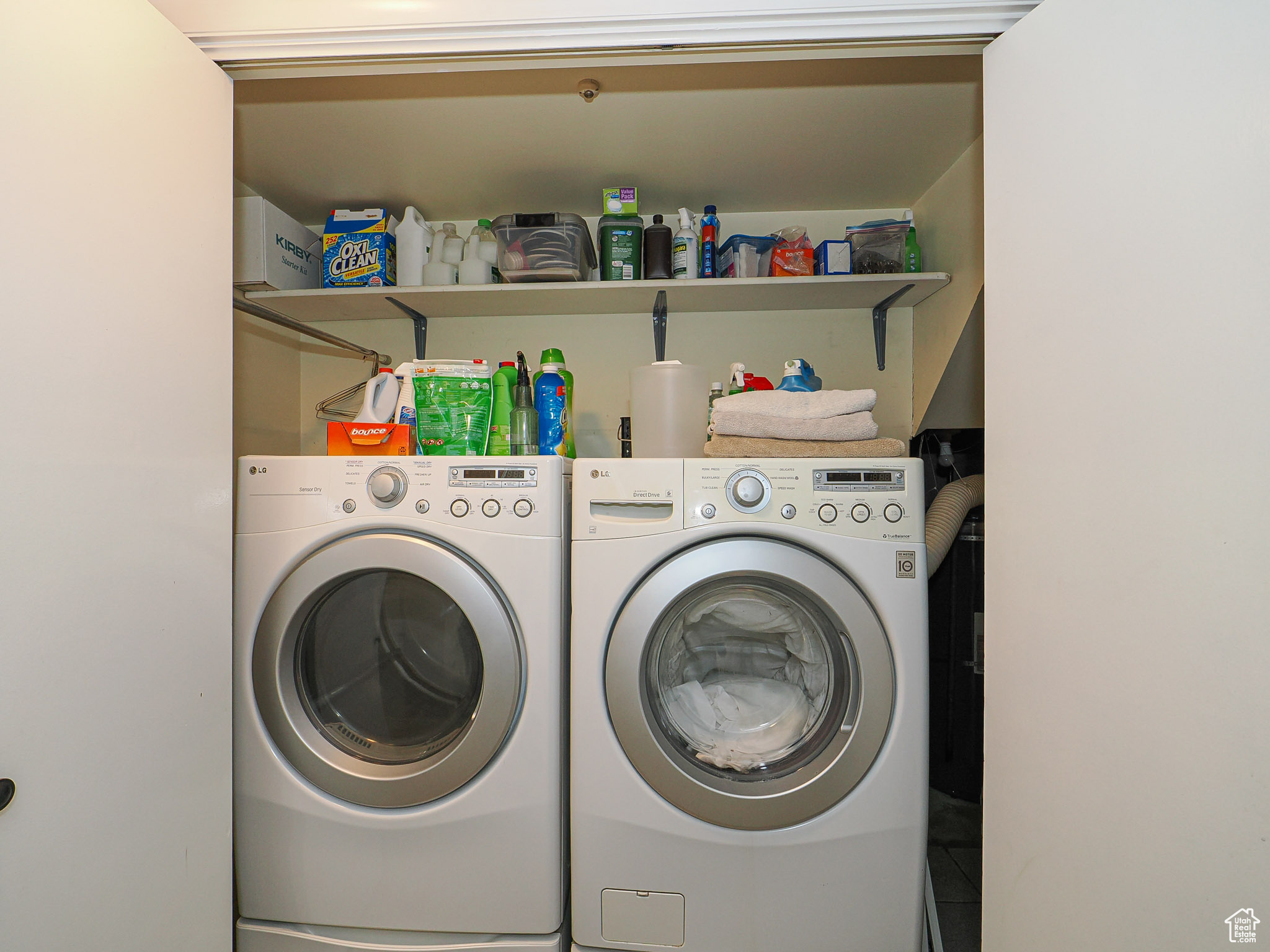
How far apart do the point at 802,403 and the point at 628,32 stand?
29.3 inches

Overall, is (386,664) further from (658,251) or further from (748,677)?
(658,251)

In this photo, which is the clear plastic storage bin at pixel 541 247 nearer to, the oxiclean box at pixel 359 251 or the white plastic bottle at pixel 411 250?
the white plastic bottle at pixel 411 250

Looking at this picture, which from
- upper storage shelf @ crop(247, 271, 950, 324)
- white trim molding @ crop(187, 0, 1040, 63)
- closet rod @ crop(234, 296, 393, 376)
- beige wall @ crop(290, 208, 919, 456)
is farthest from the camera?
beige wall @ crop(290, 208, 919, 456)

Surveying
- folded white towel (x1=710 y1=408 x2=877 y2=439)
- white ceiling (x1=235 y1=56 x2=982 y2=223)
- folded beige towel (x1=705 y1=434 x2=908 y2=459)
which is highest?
white ceiling (x1=235 y1=56 x2=982 y2=223)

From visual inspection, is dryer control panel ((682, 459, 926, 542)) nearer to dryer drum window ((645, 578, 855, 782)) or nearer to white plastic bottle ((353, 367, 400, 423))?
dryer drum window ((645, 578, 855, 782))

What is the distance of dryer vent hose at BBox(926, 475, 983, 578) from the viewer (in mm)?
1632

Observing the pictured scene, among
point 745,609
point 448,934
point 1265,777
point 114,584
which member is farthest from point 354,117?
point 1265,777

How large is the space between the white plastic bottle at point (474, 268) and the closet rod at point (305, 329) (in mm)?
428

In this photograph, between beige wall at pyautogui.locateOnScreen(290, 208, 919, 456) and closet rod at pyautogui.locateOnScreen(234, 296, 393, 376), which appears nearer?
closet rod at pyautogui.locateOnScreen(234, 296, 393, 376)

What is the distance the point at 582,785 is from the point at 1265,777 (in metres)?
0.95

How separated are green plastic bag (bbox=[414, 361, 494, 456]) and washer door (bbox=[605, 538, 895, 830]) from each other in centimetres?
55

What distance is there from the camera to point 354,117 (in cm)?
146

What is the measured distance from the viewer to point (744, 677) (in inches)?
48.1
